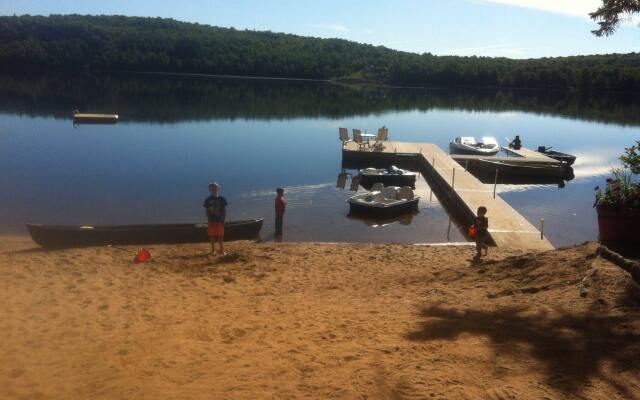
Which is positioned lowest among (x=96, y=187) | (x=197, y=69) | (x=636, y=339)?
(x=96, y=187)

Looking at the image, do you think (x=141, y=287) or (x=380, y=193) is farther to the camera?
(x=380, y=193)

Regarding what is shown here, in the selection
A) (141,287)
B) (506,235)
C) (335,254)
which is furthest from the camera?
(506,235)


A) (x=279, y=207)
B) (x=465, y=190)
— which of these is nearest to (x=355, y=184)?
(x=465, y=190)

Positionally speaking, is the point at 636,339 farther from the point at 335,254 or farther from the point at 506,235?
the point at 506,235

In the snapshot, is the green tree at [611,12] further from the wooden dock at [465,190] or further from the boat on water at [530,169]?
the boat on water at [530,169]

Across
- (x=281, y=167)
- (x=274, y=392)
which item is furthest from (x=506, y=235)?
(x=281, y=167)

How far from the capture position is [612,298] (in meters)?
5.52

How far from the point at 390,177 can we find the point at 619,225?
14.6 meters

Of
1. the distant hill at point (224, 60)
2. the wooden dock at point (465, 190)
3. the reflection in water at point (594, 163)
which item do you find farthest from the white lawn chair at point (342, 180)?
the distant hill at point (224, 60)

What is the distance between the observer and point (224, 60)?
124 m

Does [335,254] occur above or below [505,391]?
below

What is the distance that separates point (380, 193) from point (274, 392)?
1421 cm

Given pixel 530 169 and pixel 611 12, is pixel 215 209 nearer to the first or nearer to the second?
pixel 611 12

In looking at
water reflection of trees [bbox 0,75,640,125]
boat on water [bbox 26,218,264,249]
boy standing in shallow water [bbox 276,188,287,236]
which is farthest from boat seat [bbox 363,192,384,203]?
water reflection of trees [bbox 0,75,640,125]
